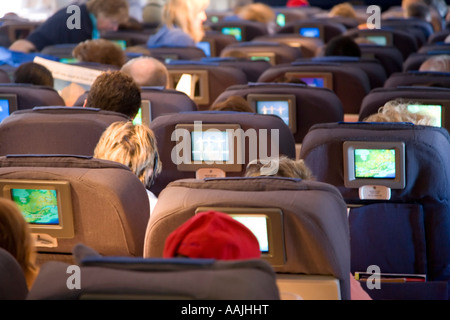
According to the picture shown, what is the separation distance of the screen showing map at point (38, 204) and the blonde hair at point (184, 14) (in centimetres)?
532

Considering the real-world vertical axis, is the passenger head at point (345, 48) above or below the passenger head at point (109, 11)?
below

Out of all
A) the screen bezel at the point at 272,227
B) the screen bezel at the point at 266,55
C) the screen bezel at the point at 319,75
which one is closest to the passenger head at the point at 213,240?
the screen bezel at the point at 272,227

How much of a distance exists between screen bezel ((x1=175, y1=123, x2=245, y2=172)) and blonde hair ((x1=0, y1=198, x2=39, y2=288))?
151cm

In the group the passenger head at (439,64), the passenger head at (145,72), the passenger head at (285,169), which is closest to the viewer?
the passenger head at (285,169)

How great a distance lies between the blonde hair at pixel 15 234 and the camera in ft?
6.15

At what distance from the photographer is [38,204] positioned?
2.37 m

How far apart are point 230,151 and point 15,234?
61.4 inches

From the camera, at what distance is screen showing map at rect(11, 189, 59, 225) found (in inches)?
91.2

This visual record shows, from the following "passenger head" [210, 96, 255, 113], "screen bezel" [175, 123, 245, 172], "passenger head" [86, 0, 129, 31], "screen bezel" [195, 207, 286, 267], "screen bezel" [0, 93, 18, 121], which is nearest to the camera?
"screen bezel" [195, 207, 286, 267]

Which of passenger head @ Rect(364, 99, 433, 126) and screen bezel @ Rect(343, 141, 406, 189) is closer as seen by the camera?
screen bezel @ Rect(343, 141, 406, 189)

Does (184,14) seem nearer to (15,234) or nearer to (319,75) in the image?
(319,75)

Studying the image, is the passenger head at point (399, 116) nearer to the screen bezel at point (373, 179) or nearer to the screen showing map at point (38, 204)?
the screen bezel at point (373, 179)

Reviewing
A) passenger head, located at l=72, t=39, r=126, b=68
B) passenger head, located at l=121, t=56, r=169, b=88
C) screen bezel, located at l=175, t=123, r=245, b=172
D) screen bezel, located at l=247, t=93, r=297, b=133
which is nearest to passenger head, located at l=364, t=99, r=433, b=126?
screen bezel, located at l=175, t=123, r=245, b=172

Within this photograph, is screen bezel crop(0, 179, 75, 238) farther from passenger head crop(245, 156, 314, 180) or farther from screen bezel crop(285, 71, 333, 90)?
screen bezel crop(285, 71, 333, 90)
